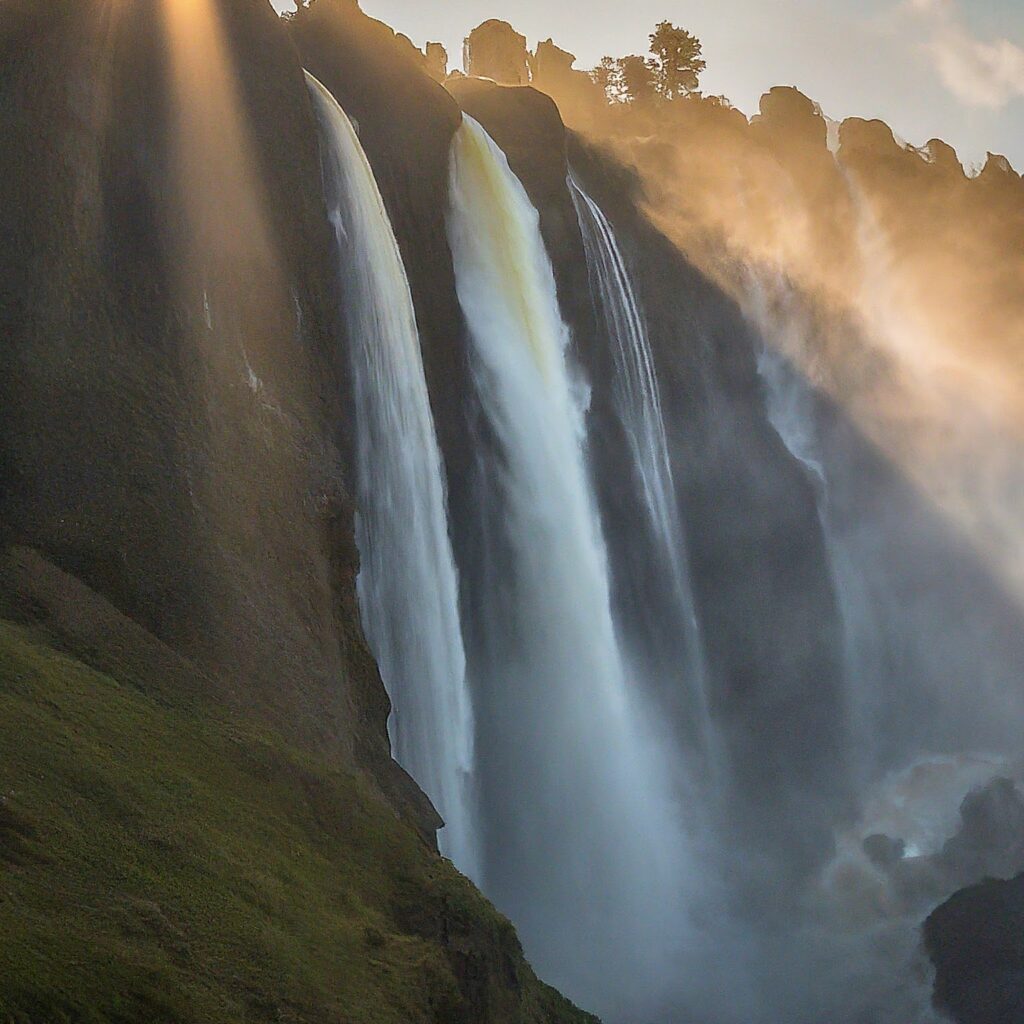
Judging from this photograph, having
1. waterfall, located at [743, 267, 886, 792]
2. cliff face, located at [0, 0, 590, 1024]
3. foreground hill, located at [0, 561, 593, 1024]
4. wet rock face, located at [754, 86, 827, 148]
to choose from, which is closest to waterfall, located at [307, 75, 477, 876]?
cliff face, located at [0, 0, 590, 1024]

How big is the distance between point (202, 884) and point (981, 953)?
21.7 meters

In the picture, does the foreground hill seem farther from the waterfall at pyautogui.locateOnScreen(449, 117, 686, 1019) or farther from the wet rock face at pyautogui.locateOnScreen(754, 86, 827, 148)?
the wet rock face at pyautogui.locateOnScreen(754, 86, 827, 148)

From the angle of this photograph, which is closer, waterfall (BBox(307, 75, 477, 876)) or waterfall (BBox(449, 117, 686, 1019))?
waterfall (BBox(307, 75, 477, 876))

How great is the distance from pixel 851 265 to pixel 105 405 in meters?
39.4

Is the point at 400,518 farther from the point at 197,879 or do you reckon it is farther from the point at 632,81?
the point at 632,81

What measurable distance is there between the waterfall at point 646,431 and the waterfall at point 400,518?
423 inches

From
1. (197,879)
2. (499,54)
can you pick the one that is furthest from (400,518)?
(499,54)

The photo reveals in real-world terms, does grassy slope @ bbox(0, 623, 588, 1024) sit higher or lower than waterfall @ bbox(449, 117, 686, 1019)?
lower

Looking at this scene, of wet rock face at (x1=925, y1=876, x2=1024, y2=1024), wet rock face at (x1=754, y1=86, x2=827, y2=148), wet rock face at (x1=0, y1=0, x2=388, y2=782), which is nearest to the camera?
wet rock face at (x1=0, y1=0, x2=388, y2=782)

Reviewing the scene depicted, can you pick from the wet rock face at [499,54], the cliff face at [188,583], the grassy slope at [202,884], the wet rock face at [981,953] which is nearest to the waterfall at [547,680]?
the wet rock face at [981,953]

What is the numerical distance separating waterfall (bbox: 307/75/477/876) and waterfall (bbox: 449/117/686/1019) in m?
2.34

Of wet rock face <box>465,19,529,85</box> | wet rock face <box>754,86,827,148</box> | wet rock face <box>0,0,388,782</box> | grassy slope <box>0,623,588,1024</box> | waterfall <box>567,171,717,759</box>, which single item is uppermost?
wet rock face <box>465,19,529,85</box>

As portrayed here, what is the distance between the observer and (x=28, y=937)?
A: 353 inches

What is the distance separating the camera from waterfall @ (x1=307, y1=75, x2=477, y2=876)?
23484mm
